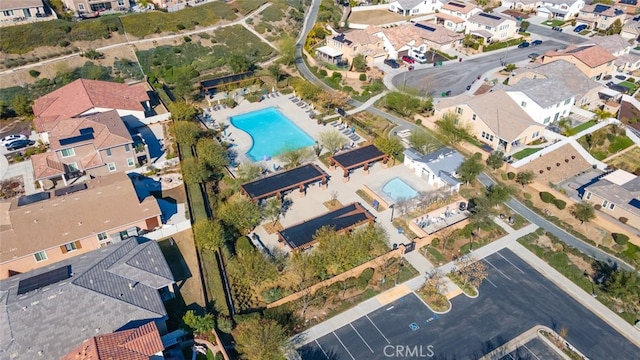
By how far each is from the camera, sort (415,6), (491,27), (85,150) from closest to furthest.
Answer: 1. (85,150)
2. (491,27)
3. (415,6)

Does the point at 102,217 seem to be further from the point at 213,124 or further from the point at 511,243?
the point at 511,243

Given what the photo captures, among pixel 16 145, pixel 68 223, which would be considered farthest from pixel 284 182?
pixel 16 145

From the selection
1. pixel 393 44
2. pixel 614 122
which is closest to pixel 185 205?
pixel 393 44

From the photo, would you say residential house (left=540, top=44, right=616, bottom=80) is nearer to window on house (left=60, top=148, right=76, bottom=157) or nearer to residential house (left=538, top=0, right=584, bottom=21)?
residential house (left=538, top=0, right=584, bottom=21)

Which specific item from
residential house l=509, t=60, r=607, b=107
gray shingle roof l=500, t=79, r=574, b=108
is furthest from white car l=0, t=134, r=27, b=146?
residential house l=509, t=60, r=607, b=107

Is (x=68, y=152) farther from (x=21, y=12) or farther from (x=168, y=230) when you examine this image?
(x=21, y=12)

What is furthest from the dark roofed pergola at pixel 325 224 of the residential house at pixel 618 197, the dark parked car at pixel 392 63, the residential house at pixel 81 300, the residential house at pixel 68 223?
the dark parked car at pixel 392 63
